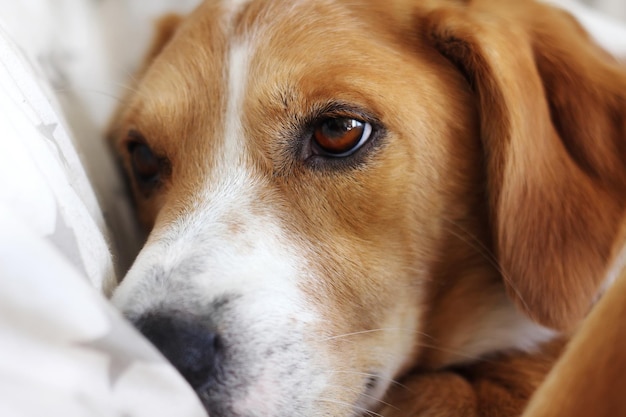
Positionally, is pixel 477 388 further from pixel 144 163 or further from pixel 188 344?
pixel 144 163

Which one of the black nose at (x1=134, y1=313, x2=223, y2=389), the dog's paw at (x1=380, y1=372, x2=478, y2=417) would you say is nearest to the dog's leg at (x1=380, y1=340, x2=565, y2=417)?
the dog's paw at (x1=380, y1=372, x2=478, y2=417)

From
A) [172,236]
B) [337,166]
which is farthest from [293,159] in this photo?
[172,236]

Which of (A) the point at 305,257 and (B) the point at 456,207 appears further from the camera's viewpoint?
(B) the point at 456,207

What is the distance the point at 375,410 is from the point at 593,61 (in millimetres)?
689

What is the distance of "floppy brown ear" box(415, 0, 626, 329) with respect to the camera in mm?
1117

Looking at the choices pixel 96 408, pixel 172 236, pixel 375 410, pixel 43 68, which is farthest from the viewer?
pixel 43 68

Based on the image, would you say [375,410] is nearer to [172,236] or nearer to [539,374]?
[539,374]

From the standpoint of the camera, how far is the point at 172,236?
1057mm

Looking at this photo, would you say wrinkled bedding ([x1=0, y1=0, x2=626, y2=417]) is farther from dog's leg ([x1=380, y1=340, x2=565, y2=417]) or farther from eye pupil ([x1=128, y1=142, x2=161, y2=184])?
dog's leg ([x1=380, y1=340, x2=565, y2=417])

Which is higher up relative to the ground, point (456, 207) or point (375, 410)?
point (456, 207)

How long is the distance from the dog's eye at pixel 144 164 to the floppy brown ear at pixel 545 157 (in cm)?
55

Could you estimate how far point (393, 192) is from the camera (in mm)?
1114

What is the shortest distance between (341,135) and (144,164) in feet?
1.50

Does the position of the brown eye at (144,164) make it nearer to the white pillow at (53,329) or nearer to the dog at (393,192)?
the dog at (393,192)
